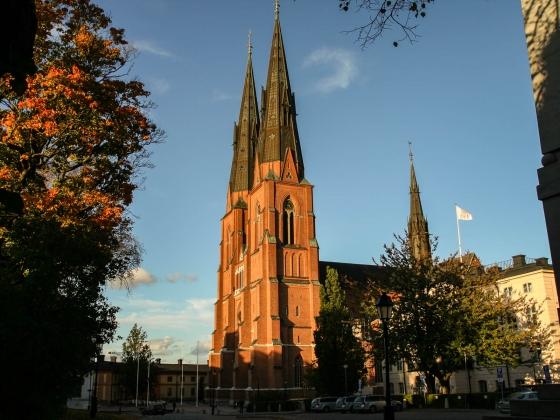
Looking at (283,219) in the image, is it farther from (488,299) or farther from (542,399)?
(542,399)

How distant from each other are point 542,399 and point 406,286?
2985 cm

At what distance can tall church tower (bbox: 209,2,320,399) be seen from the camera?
65.2 meters

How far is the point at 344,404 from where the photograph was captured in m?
45.5

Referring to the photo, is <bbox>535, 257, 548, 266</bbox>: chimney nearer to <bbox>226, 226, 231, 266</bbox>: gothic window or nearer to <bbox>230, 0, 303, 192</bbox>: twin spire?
<bbox>230, 0, 303, 192</bbox>: twin spire

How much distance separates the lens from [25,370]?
48.0 ft

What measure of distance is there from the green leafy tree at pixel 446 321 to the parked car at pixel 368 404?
5.72 metres

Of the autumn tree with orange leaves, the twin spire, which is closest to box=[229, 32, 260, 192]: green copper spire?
the twin spire

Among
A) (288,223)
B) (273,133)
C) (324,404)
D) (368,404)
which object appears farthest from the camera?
(273,133)

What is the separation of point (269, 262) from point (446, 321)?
3267cm

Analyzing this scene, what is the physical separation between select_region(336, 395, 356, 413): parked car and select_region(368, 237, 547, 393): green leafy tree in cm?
749

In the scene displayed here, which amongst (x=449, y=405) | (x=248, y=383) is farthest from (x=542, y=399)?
(x=248, y=383)

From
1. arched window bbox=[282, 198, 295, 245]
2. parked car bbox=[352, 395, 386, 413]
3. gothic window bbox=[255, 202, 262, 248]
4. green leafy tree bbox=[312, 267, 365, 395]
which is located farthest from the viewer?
gothic window bbox=[255, 202, 262, 248]

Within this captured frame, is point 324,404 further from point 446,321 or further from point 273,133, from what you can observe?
point 273,133

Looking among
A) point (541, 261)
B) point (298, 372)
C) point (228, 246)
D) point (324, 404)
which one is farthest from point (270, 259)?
point (541, 261)
